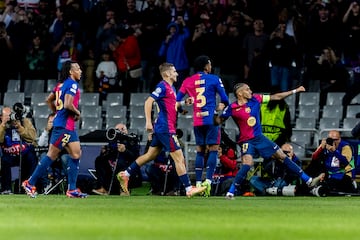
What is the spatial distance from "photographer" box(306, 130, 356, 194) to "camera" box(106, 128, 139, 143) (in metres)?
3.59

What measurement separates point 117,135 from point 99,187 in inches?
50.1

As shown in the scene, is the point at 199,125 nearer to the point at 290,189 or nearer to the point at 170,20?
the point at 290,189

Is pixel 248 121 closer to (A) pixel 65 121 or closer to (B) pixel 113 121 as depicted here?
(A) pixel 65 121

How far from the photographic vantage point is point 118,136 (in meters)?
21.9

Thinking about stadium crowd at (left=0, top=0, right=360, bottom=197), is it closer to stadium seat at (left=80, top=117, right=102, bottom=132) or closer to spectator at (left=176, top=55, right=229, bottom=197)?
stadium seat at (left=80, top=117, right=102, bottom=132)

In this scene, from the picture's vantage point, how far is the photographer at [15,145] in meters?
22.2

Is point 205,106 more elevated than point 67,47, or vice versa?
point 67,47

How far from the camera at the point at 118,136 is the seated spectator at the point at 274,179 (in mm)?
2485

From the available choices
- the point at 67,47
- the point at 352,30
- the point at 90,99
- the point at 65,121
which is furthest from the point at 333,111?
the point at 65,121

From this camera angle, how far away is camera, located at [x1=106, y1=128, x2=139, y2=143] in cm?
2172

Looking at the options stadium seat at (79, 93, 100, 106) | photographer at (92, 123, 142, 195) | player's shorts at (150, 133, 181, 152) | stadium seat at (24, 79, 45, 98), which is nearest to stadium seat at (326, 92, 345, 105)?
photographer at (92, 123, 142, 195)

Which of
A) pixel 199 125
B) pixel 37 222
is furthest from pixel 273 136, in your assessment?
pixel 37 222

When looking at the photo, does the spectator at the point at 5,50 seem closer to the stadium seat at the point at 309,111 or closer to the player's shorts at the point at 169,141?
the stadium seat at the point at 309,111

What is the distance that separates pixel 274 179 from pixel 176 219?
29.7ft
